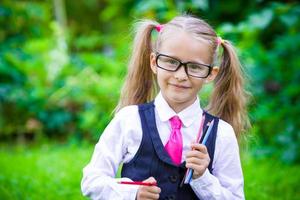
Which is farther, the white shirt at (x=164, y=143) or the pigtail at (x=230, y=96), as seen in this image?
the pigtail at (x=230, y=96)

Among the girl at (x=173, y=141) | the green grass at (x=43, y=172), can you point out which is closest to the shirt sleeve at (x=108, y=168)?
the girl at (x=173, y=141)

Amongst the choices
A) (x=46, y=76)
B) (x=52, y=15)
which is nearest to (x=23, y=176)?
(x=46, y=76)

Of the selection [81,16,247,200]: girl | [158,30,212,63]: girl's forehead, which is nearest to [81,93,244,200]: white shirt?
[81,16,247,200]: girl

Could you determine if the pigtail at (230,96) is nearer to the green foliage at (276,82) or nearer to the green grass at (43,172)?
the green grass at (43,172)

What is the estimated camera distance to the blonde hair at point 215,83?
2.76m

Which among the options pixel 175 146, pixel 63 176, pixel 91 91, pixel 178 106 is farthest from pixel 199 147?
pixel 91 91

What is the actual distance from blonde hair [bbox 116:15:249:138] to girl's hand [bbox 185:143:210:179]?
0.63m

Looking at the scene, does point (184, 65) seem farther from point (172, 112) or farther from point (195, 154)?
point (195, 154)

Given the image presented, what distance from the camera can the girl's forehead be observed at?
7.68ft

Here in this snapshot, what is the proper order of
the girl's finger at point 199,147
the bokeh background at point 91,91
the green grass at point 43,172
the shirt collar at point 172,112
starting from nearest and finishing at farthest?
the girl's finger at point 199,147 → the shirt collar at point 172,112 → the green grass at point 43,172 → the bokeh background at point 91,91

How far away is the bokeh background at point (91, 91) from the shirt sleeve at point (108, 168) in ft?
4.77

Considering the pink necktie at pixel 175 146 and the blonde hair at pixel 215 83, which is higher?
the blonde hair at pixel 215 83

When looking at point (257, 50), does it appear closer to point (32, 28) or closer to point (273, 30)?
point (273, 30)

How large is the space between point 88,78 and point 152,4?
4.64ft
